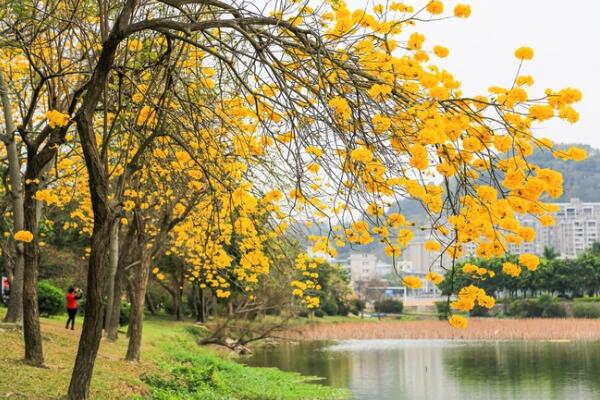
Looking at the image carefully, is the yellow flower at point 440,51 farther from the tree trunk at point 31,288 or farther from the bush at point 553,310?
the bush at point 553,310

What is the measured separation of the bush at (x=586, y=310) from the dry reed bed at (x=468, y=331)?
9.27 metres

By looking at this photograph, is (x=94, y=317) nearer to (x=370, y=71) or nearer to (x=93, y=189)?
(x=93, y=189)

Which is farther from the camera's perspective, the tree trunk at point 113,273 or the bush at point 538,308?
the bush at point 538,308

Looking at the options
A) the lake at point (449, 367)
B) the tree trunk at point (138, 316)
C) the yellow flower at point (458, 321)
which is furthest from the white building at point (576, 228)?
the yellow flower at point (458, 321)

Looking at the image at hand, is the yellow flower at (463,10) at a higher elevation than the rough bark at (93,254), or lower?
higher

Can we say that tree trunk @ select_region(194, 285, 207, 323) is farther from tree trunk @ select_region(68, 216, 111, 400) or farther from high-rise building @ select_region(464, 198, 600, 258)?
high-rise building @ select_region(464, 198, 600, 258)

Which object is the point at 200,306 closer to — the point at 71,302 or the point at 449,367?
the point at 449,367

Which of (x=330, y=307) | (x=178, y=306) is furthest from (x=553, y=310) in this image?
(x=178, y=306)

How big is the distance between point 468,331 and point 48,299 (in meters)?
22.4

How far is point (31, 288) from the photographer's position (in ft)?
31.3

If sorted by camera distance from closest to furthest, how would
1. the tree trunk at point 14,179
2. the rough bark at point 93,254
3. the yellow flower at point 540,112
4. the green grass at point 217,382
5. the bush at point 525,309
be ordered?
the yellow flower at point 540,112, the rough bark at point 93,254, the tree trunk at point 14,179, the green grass at point 217,382, the bush at point 525,309

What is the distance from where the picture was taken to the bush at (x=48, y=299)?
63.1 ft

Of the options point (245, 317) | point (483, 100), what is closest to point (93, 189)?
point (483, 100)

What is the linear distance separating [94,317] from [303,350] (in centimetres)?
2351
